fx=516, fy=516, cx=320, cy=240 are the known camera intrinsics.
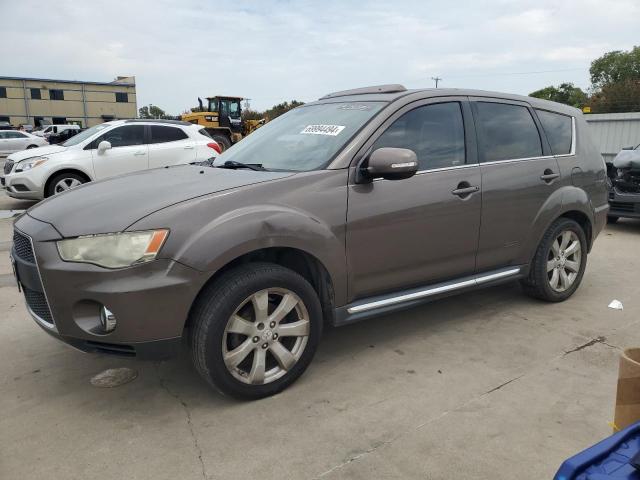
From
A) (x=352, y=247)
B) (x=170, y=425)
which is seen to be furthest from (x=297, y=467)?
(x=352, y=247)

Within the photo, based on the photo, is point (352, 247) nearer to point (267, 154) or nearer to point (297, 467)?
point (267, 154)

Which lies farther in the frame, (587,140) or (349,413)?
(587,140)

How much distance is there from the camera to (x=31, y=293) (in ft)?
9.23

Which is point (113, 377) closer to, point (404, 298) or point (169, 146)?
point (404, 298)

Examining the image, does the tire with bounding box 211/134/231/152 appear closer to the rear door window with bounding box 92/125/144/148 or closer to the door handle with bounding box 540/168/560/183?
the rear door window with bounding box 92/125/144/148

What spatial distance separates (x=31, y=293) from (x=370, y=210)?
1.97 meters

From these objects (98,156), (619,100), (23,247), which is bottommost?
(23,247)

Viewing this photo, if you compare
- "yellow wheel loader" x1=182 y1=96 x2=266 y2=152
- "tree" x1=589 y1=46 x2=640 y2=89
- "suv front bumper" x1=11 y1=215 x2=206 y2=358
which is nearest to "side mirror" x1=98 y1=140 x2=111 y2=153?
"suv front bumper" x1=11 y1=215 x2=206 y2=358

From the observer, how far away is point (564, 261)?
4434 millimetres

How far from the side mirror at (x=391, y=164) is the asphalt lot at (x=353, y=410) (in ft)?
4.00

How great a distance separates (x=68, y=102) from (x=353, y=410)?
244 feet

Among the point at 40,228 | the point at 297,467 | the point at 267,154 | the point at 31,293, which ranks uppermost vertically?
the point at 267,154

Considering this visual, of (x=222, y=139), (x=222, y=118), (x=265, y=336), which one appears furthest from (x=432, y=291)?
(x=222, y=118)

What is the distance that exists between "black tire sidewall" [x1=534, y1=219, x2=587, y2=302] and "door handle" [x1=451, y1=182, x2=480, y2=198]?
1.03 metres
